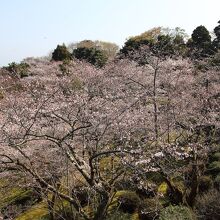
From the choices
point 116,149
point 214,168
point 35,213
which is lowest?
point 35,213

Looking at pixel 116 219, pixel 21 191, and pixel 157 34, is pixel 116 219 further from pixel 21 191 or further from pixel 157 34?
pixel 157 34

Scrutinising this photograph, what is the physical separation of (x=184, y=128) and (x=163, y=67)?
21.3ft

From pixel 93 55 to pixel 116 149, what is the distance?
27563 millimetres

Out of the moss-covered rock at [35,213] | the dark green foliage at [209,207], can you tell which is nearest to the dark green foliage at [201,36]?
the moss-covered rock at [35,213]

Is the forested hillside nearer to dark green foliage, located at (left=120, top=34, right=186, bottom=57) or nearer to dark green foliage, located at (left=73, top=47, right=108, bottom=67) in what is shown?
dark green foliage, located at (left=120, top=34, right=186, bottom=57)

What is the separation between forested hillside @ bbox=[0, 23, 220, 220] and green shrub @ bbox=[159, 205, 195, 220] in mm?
29

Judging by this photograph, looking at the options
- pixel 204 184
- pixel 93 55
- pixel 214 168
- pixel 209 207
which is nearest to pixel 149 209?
pixel 209 207

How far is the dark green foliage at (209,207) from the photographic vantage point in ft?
40.8

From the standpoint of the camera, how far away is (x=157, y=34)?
37.8m

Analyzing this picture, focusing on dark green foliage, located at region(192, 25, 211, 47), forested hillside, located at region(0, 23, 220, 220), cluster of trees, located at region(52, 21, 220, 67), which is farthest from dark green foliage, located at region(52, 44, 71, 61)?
forested hillside, located at region(0, 23, 220, 220)

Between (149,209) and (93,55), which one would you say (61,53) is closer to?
(93,55)

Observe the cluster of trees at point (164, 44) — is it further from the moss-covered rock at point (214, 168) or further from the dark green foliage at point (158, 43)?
the moss-covered rock at point (214, 168)

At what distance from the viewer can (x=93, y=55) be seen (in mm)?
37188

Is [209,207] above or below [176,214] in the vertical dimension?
below
